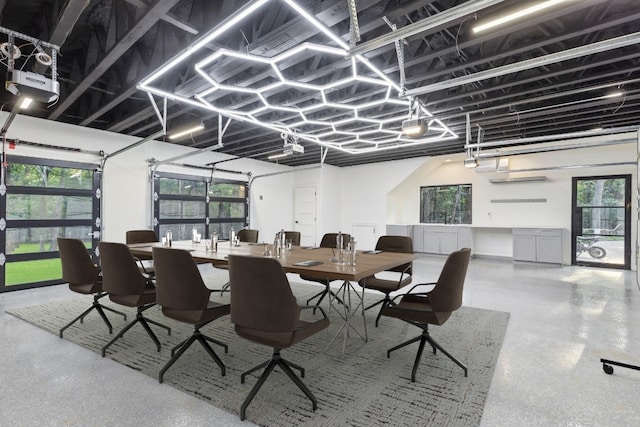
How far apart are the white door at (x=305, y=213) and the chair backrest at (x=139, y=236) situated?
5535 mm

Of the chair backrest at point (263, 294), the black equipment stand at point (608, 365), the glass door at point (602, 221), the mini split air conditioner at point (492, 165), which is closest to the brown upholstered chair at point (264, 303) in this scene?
the chair backrest at point (263, 294)

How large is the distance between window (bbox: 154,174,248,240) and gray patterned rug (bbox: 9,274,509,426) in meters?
3.69

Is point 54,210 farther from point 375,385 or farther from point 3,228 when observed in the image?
point 375,385

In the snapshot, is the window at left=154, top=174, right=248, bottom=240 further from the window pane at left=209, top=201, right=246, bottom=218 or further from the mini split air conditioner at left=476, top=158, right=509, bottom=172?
the mini split air conditioner at left=476, top=158, right=509, bottom=172

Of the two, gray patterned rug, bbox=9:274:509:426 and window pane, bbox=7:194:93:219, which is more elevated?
window pane, bbox=7:194:93:219

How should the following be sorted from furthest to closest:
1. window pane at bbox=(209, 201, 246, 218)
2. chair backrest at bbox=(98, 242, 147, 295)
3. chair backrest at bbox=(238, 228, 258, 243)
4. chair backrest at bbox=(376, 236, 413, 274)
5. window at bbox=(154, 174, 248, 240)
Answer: window pane at bbox=(209, 201, 246, 218), window at bbox=(154, 174, 248, 240), chair backrest at bbox=(238, 228, 258, 243), chair backrest at bbox=(376, 236, 413, 274), chair backrest at bbox=(98, 242, 147, 295)

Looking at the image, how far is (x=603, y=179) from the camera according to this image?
7473 mm

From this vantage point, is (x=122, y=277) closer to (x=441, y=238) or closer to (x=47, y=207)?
(x=47, y=207)

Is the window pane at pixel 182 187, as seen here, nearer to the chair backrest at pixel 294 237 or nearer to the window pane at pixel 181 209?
the window pane at pixel 181 209

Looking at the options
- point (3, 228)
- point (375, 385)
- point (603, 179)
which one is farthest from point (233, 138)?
point (603, 179)

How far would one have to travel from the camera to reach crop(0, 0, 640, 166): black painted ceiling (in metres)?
2.64

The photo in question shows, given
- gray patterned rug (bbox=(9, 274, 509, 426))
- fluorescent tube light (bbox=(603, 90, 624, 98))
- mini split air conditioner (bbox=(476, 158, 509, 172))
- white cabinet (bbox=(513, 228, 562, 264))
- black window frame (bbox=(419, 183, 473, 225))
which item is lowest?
gray patterned rug (bbox=(9, 274, 509, 426))

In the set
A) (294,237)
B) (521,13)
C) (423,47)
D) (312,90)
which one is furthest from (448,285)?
(312,90)

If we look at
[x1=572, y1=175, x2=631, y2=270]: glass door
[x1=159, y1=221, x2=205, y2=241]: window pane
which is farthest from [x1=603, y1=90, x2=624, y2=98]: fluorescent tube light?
[x1=159, y1=221, x2=205, y2=241]: window pane
